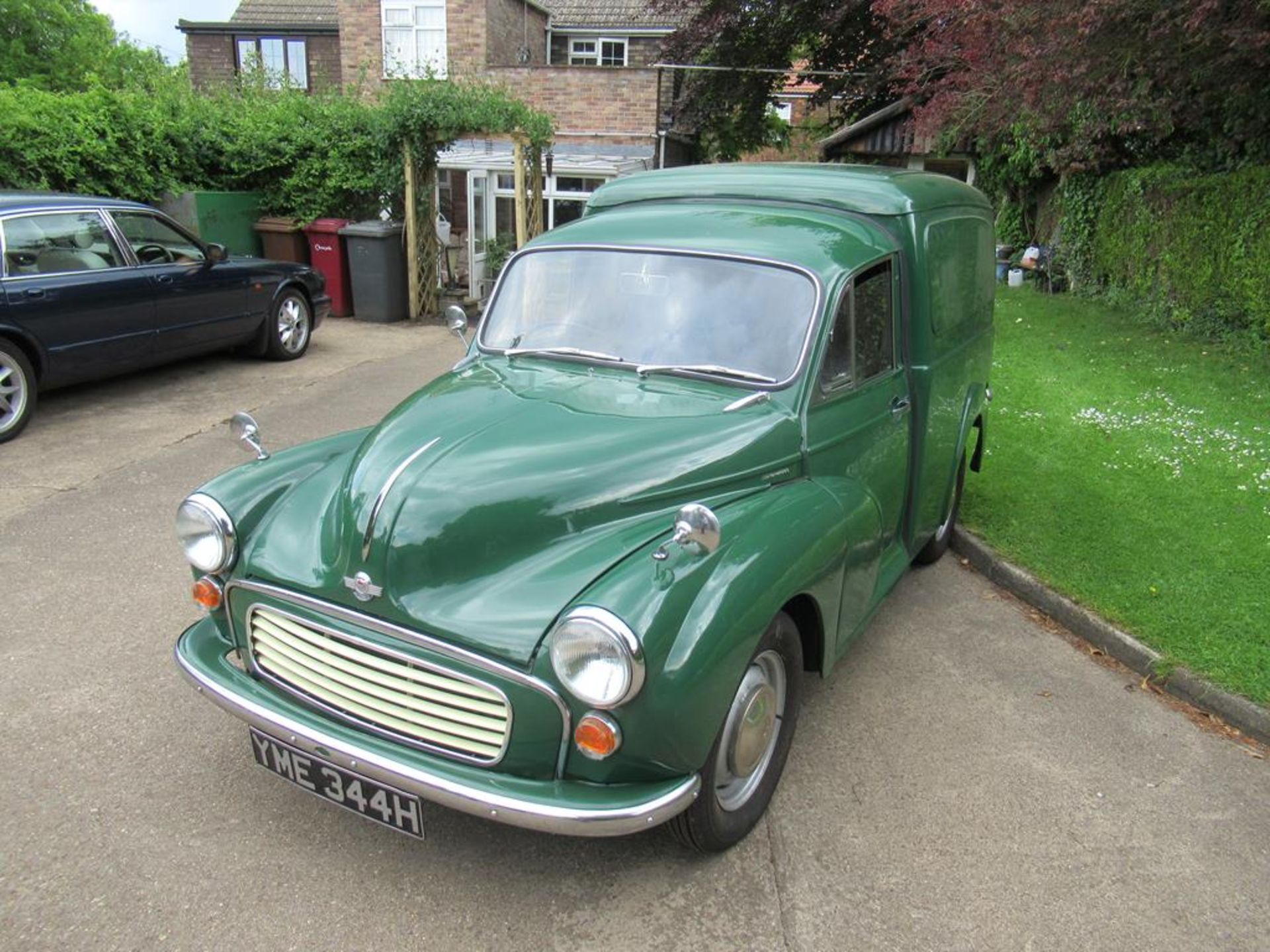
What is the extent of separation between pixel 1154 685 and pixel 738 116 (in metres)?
23.3

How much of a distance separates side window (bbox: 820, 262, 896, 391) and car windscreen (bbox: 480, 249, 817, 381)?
→ 17 cm

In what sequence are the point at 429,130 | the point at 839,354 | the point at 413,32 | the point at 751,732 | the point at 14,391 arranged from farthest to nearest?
the point at 413,32
the point at 429,130
the point at 14,391
the point at 839,354
the point at 751,732

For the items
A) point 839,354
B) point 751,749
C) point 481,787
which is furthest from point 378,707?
point 839,354

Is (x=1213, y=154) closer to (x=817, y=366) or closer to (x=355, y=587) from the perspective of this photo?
(x=817, y=366)

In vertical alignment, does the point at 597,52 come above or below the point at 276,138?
above

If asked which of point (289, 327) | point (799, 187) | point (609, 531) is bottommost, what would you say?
point (289, 327)

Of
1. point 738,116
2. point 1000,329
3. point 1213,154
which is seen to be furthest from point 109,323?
point 738,116

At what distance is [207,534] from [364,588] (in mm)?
767

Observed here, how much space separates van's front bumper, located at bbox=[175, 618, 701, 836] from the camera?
2314 mm

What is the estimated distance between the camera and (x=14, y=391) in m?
6.90

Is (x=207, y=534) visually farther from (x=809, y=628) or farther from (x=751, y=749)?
(x=809, y=628)

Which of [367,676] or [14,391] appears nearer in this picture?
[367,676]

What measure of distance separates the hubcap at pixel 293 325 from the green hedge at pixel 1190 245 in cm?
1116

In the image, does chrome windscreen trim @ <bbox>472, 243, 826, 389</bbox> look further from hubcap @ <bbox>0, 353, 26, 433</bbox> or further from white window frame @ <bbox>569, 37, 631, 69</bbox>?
white window frame @ <bbox>569, 37, 631, 69</bbox>
